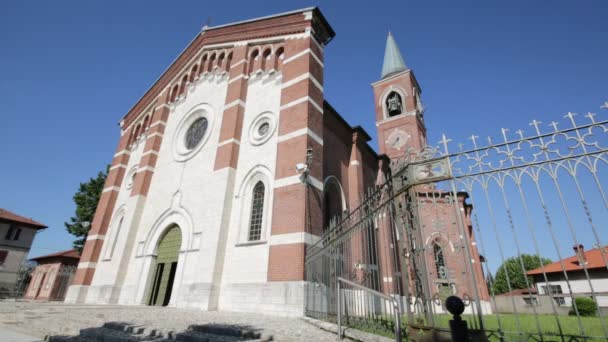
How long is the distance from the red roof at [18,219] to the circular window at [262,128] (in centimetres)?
3171

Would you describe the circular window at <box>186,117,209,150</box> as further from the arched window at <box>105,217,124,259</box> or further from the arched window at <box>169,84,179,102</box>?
the arched window at <box>105,217,124,259</box>

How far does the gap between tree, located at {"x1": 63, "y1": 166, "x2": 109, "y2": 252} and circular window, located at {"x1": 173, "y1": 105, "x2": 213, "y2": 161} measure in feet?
50.1

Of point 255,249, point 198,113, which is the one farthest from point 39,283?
point 255,249

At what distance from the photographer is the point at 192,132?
50.5ft

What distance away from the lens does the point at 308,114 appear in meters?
10.8

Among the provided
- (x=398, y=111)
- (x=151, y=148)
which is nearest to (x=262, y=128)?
(x=151, y=148)

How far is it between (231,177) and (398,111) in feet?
62.1

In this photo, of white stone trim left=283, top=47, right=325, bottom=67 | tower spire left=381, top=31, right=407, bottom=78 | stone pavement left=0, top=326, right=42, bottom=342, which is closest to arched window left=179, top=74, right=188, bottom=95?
white stone trim left=283, top=47, right=325, bottom=67

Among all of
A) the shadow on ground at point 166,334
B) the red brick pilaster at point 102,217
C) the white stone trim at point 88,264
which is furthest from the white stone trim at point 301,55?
the white stone trim at point 88,264

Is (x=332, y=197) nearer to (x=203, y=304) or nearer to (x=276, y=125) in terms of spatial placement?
(x=276, y=125)

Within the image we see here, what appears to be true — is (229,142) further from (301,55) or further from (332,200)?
(332,200)

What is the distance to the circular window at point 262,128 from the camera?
11672 mm

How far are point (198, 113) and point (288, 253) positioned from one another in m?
9.80

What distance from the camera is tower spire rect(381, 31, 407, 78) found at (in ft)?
92.9
